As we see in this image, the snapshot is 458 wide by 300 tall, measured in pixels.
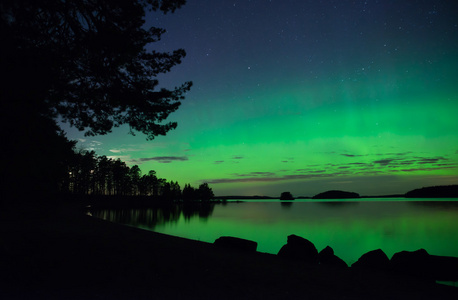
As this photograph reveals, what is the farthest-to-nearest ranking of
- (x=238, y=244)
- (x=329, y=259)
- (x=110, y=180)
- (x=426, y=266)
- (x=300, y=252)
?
(x=110, y=180) → (x=238, y=244) → (x=329, y=259) → (x=300, y=252) → (x=426, y=266)

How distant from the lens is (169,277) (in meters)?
6.97

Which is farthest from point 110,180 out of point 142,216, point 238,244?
point 238,244

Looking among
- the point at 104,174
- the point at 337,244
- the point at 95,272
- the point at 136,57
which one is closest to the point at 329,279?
the point at 95,272

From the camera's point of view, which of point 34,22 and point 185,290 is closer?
point 185,290

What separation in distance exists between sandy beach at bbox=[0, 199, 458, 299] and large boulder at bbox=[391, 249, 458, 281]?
3.40 ft

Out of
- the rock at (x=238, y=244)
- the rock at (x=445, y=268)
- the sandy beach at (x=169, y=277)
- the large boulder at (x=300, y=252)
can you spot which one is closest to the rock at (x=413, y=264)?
the rock at (x=445, y=268)

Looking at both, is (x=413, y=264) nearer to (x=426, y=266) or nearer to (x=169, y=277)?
(x=426, y=266)

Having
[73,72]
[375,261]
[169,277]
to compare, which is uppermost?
[73,72]

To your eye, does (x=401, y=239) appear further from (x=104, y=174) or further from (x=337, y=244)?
(x=104, y=174)

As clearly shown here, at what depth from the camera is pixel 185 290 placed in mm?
6004

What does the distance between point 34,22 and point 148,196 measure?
141920 mm

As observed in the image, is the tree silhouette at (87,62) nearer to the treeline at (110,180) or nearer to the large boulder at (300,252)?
the large boulder at (300,252)

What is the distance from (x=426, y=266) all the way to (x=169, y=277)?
336 inches

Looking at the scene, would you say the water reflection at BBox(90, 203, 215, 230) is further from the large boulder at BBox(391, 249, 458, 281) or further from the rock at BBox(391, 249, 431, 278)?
the large boulder at BBox(391, 249, 458, 281)
